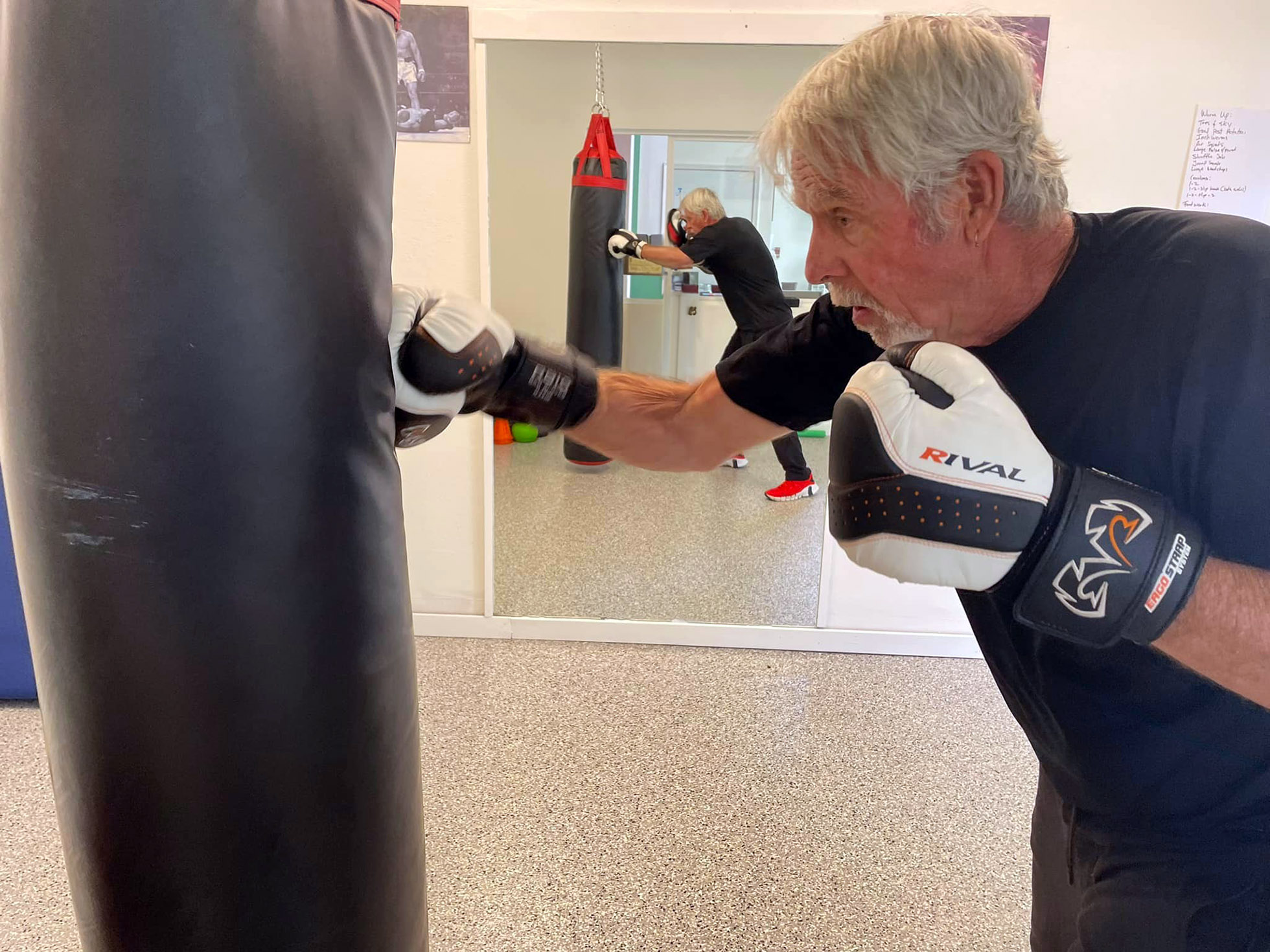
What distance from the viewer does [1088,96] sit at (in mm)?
2244

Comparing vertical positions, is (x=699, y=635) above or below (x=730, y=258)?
below

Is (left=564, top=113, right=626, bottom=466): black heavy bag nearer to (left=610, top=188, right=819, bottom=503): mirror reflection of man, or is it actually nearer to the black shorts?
(left=610, top=188, right=819, bottom=503): mirror reflection of man

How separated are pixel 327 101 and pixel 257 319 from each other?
6.9 inches

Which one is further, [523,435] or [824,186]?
[523,435]

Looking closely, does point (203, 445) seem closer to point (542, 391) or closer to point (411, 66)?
point (542, 391)

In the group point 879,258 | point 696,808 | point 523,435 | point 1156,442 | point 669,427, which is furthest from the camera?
point 523,435

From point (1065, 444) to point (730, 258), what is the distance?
1817 millimetres

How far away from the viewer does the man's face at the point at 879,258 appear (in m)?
0.96

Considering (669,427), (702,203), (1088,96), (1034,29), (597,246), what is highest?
(1034,29)

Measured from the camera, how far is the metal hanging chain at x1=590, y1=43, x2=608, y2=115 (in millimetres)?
2410

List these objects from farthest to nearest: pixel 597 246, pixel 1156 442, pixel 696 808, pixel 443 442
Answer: pixel 597 246 → pixel 443 442 → pixel 696 808 → pixel 1156 442

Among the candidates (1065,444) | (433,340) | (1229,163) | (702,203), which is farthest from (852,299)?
(1229,163)

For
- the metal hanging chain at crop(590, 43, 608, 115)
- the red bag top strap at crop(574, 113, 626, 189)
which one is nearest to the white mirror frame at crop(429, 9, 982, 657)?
the metal hanging chain at crop(590, 43, 608, 115)

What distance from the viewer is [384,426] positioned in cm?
76
